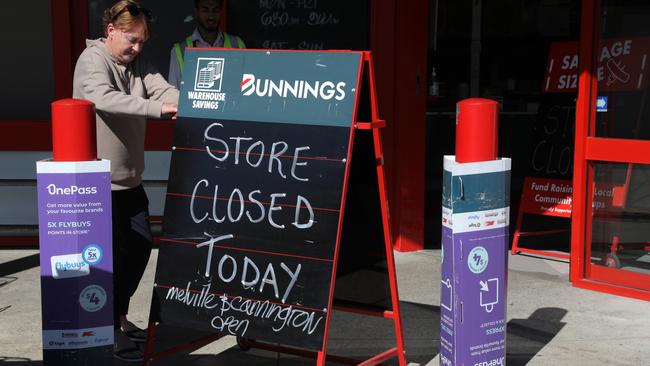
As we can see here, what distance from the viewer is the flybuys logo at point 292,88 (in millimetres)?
3965

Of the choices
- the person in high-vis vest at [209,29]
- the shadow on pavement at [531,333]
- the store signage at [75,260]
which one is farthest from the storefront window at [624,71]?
the store signage at [75,260]

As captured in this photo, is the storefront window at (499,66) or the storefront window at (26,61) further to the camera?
the storefront window at (499,66)

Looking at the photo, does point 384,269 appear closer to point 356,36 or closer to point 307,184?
point 307,184

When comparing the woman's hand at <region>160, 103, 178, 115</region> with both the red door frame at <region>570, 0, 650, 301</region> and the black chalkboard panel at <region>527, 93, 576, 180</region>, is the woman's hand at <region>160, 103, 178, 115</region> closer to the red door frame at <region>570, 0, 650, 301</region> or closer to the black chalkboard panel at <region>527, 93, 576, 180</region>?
the red door frame at <region>570, 0, 650, 301</region>

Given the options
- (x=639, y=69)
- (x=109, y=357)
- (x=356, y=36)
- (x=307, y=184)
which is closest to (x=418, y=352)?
(x=307, y=184)

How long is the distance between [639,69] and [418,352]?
8.15 ft

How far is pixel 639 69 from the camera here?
5.90 meters

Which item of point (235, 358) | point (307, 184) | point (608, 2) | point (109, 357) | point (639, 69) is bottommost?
point (235, 358)

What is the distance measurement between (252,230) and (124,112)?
0.84 m

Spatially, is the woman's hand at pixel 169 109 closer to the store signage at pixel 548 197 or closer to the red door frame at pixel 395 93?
the red door frame at pixel 395 93

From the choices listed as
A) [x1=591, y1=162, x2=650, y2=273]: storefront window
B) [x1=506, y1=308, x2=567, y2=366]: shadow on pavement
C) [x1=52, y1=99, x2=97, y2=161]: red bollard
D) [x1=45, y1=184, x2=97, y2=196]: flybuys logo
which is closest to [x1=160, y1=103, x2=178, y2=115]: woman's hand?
[x1=52, y1=99, x2=97, y2=161]: red bollard

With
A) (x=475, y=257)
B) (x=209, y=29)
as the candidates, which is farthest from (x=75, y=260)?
(x=209, y=29)

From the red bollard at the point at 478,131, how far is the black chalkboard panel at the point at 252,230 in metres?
0.50

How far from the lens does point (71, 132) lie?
366 cm
